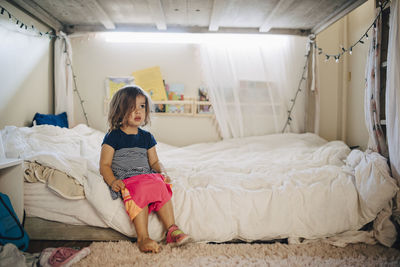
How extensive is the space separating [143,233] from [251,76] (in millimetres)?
1979

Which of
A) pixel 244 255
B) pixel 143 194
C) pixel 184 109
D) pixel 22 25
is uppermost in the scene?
pixel 22 25

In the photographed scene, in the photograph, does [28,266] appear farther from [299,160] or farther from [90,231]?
[299,160]

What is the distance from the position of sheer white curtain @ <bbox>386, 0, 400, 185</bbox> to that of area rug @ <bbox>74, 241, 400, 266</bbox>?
0.44 meters

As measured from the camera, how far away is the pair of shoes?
1.17m

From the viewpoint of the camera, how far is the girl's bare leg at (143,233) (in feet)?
3.84

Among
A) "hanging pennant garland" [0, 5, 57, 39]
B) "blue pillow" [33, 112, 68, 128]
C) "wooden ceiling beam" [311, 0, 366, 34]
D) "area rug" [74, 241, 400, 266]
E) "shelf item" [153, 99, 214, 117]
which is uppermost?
"wooden ceiling beam" [311, 0, 366, 34]

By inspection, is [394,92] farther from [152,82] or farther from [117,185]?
[152,82]

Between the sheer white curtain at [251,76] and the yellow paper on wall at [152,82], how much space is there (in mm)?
511

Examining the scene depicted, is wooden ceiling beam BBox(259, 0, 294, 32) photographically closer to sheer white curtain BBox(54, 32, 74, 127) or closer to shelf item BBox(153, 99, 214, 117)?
shelf item BBox(153, 99, 214, 117)

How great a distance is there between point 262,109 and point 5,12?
2.37 meters

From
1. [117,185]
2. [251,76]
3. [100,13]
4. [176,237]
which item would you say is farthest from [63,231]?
[251,76]

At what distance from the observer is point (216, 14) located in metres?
2.11

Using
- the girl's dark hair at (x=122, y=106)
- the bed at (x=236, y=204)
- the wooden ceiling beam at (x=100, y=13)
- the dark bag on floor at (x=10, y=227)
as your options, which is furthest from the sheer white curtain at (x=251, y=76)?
the dark bag on floor at (x=10, y=227)

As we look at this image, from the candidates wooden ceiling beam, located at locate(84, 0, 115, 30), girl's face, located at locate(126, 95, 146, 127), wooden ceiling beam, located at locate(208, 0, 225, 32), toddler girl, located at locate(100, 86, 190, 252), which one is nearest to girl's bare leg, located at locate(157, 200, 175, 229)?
toddler girl, located at locate(100, 86, 190, 252)
